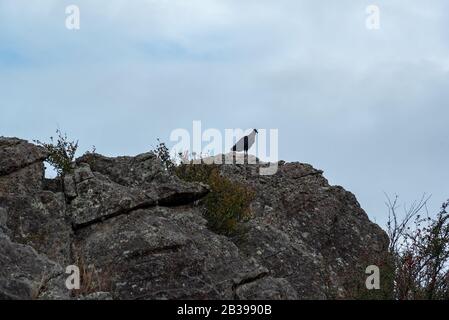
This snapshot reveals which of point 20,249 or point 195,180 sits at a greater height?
point 195,180

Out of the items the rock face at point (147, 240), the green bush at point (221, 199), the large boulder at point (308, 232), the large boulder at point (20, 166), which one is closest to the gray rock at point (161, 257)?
the rock face at point (147, 240)

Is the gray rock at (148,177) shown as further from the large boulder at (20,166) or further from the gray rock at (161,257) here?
the large boulder at (20,166)

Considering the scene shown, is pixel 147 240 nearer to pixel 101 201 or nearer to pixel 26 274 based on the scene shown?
pixel 101 201

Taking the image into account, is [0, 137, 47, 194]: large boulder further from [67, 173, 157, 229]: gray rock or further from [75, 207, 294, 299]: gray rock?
[75, 207, 294, 299]: gray rock

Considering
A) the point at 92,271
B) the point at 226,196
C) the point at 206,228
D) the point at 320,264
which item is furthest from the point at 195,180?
the point at 92,271

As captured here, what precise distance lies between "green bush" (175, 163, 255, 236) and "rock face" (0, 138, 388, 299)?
498 millimetres

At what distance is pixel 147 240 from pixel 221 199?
4145 millimetres

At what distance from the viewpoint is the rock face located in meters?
18.8

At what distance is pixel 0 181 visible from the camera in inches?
856

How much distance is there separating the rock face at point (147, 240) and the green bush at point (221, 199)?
50 centimetres

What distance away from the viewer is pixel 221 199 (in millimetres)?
23797

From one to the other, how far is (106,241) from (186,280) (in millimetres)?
2476

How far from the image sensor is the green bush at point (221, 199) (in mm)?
23297
